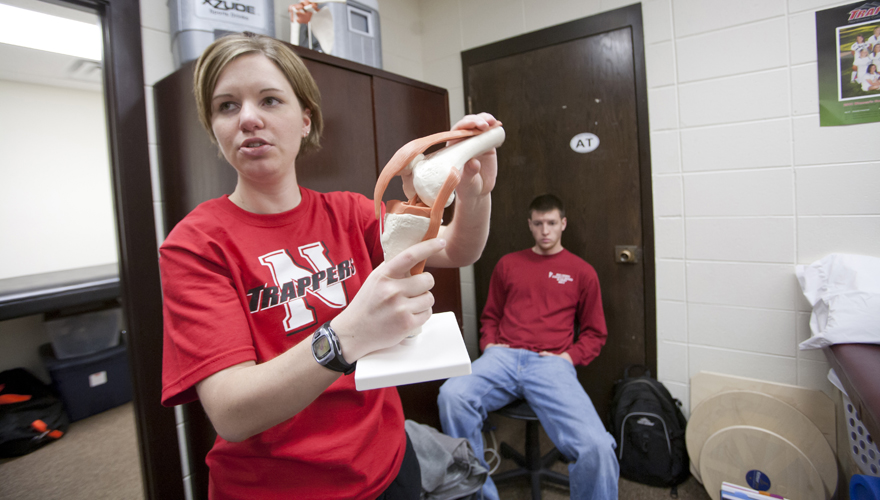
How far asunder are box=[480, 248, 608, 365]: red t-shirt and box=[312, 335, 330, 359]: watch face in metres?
1.59

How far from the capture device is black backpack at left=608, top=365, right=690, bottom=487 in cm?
201

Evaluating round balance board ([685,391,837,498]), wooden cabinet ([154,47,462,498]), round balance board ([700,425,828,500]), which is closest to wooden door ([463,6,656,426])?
round balance board ([685,391,837,498])

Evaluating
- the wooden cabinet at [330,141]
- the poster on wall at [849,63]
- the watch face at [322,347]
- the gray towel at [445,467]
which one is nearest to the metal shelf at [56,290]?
the wooden cabinet at [330,141]

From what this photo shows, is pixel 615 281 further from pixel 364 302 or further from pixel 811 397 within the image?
pixel 364 302

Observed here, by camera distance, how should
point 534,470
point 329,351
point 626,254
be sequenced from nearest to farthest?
1. point 329,351
2. point 534,470
3. point 626,254

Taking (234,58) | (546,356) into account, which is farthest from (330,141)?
(546,356)

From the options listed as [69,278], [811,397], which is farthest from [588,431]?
[69,278]

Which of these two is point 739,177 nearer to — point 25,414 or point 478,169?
point 478,169

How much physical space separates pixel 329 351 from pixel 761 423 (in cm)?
219

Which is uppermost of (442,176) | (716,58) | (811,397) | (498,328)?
(716,58)

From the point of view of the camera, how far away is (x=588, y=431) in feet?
5.46

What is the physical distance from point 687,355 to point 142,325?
2.49m

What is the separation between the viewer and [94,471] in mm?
1806

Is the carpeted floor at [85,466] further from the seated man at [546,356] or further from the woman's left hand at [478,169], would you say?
the woman's left hand at [478,169]
